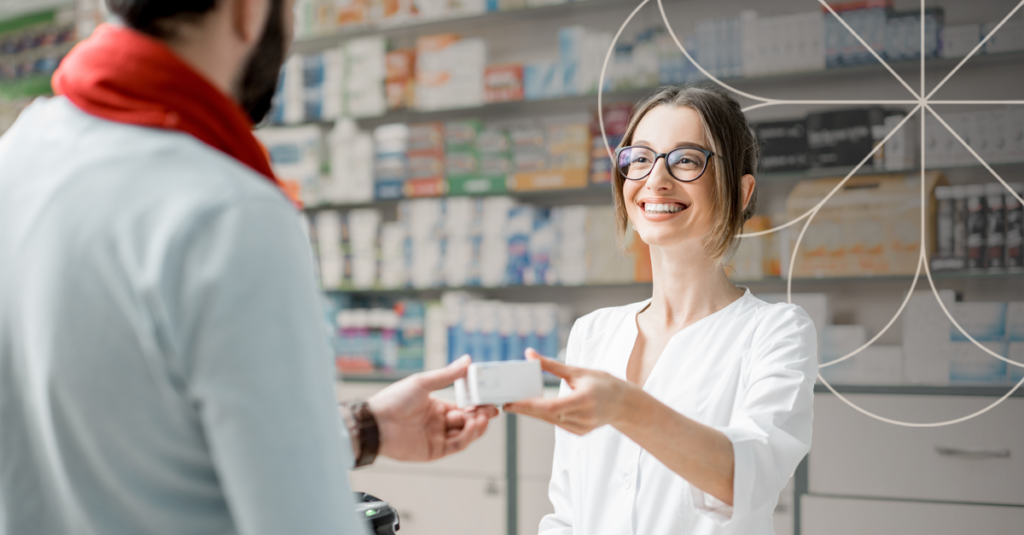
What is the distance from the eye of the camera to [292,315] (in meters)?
0.57

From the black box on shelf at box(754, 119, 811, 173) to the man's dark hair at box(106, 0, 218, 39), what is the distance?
106 inches

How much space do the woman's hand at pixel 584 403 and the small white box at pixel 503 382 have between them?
0.02 m

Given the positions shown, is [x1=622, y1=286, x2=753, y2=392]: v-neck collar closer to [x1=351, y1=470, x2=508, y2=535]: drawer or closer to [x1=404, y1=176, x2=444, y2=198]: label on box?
[x1=351, y1=470, x2=508, y2=535]: drawer

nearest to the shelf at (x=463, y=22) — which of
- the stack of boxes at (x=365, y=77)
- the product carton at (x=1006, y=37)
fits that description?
the stack of boxes at (x=365, y=77)

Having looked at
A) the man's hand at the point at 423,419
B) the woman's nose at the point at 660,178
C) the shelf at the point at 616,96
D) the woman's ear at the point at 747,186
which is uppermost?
the shelf at the point at 616,96

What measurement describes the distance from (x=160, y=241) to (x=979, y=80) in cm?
335

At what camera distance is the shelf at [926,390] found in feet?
8.74

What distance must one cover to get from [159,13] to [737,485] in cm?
103

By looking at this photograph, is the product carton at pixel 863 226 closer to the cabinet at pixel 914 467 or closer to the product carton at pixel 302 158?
the cabinet at pixel 914 467

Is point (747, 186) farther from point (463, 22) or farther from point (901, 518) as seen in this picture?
point (463, 22)

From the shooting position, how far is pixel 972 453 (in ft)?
8.63

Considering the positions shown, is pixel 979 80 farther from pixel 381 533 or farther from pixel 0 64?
pixel 0 64

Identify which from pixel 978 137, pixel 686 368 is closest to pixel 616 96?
pixel 978 137

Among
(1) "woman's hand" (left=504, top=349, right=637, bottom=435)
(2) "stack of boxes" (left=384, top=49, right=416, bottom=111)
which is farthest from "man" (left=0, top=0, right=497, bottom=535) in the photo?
(2) "stack of boxes" (left=384, top=49, right=416, bottom=111)
